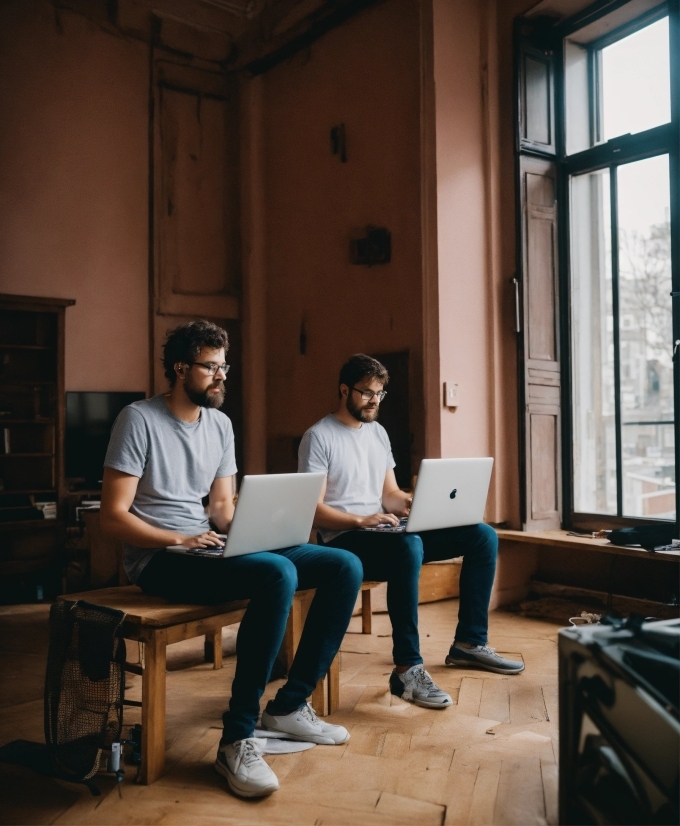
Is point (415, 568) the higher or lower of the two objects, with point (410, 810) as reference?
higher

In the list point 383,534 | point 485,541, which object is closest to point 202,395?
point 383,534

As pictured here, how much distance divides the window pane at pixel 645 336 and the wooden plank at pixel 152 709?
9.38ft

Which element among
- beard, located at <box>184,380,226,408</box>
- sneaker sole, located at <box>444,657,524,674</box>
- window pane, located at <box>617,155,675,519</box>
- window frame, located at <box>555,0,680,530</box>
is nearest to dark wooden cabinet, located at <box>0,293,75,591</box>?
beard, located at <box>184,380,226,408</box>

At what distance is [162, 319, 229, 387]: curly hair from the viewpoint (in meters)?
2.39

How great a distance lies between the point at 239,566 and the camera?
2.17 m

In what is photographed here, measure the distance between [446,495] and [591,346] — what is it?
226 centimetres

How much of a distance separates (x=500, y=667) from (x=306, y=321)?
3232 mm

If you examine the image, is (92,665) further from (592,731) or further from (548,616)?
(548,616)

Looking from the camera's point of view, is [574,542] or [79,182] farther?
[79,182]

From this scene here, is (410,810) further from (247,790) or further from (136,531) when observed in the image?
(136,531)

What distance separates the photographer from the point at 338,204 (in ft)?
17.1

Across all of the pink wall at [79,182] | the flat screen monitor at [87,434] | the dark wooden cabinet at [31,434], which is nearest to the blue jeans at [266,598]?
the dark wooden cabinet at [31,434]

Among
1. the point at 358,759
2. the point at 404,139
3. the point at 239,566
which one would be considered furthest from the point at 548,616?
the point at 404,139

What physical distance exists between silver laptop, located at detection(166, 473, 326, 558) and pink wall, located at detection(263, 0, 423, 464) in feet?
7.29
